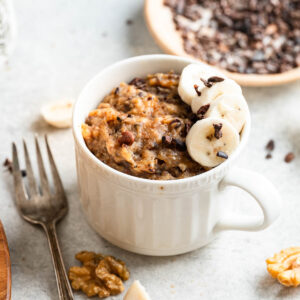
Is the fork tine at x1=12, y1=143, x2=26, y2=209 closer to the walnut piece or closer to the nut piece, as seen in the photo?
the walnut piece

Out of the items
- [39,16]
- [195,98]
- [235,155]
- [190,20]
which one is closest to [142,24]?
[190,20]

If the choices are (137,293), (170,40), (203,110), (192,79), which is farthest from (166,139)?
(170,40)

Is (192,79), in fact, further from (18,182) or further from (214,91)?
(18,182)

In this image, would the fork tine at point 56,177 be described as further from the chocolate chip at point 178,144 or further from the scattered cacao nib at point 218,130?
the scattered cacao nib at point 218,130

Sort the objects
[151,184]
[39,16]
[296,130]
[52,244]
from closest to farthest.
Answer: [151,184], [52,244], [296,130], [39,16]

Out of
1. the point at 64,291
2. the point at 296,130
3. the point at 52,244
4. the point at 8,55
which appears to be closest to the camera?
the point at 64,291

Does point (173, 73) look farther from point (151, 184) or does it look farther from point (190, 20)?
point (190, 20)
